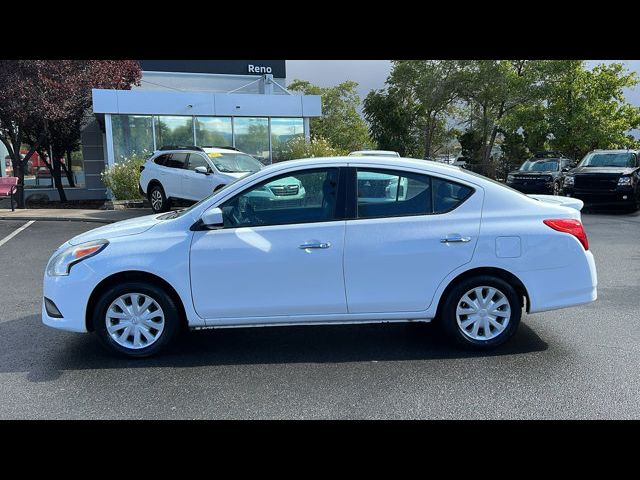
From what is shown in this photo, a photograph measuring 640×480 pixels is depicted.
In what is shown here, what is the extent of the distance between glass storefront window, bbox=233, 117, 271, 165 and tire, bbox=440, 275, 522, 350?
16.6 metres

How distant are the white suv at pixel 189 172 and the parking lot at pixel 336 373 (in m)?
7.70

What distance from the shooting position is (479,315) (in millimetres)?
4730

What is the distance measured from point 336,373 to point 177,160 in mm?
11075

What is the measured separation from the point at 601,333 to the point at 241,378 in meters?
3.46

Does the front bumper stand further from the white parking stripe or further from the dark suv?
the dark suv

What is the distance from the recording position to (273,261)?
14.9 ft

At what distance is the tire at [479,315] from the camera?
468cm

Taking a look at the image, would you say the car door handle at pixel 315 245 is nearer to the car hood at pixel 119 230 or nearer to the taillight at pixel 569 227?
the car hood at pixel 119 230

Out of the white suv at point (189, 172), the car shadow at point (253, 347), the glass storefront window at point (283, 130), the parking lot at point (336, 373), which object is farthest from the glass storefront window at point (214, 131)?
the car shadow at point (253, 347)

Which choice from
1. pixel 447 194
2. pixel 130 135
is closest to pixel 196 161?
pixel 130 135

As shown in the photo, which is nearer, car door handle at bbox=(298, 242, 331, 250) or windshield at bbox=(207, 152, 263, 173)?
car door handle at bbox=(298, 242, 331, 250)

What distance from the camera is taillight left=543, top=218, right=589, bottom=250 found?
15.4ft

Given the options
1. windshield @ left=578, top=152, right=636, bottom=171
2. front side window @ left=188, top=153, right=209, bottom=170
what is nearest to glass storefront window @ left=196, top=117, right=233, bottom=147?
Answer: front side window @ left=188, top=153, right=209, bottom=170
